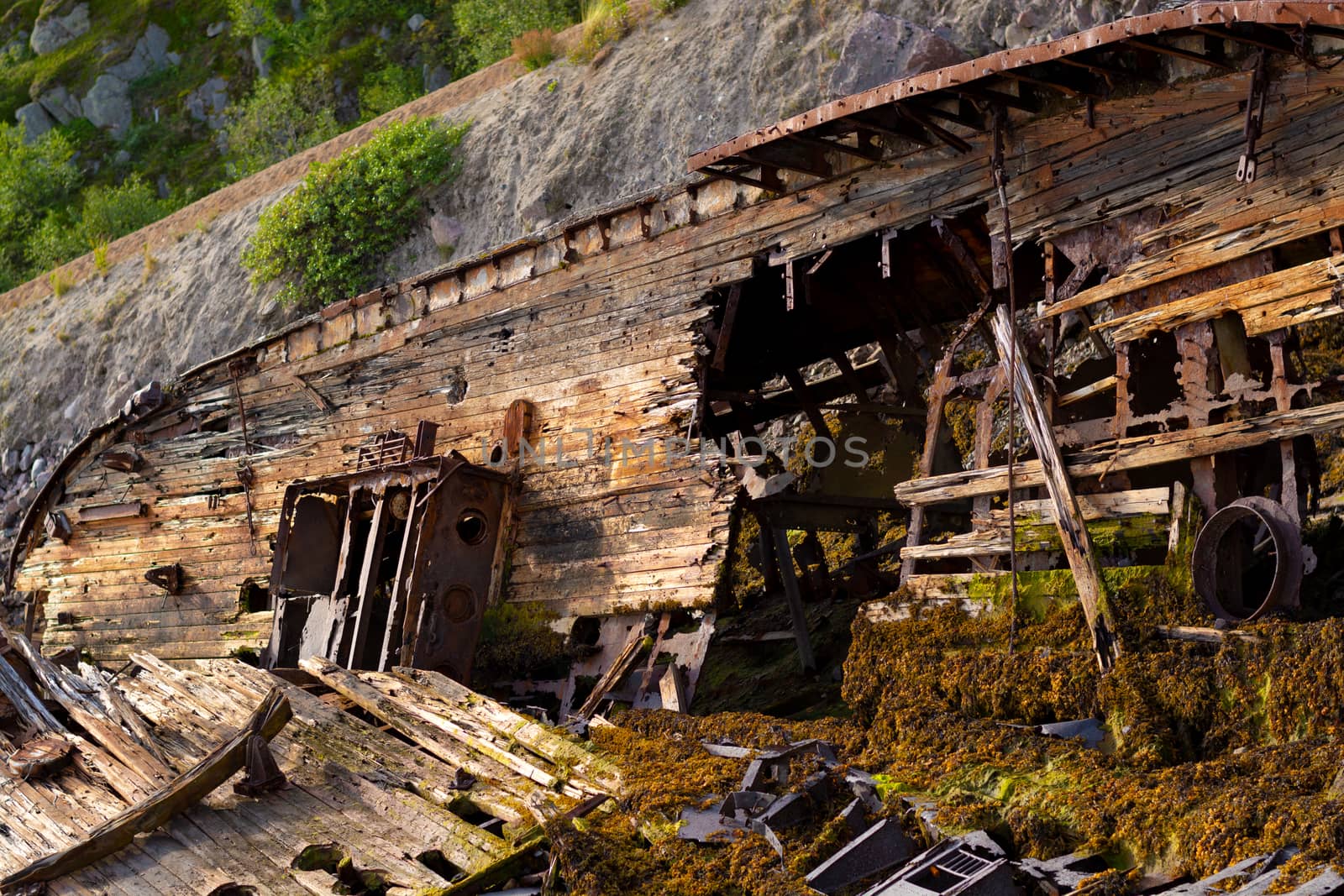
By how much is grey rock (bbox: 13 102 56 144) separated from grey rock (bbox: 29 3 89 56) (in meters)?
3.27

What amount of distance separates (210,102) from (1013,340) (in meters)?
39.1

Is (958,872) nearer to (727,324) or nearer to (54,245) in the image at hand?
(727,324)

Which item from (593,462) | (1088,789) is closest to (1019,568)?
(1088,789)

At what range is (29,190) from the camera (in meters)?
40.1

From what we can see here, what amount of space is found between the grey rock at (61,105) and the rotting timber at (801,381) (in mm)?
31393

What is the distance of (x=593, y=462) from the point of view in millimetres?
11984

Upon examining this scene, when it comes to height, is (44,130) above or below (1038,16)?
above

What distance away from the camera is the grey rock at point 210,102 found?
41.8 m

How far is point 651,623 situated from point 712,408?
14.4ft

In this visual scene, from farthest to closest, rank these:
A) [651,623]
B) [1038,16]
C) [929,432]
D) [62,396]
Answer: [62,396] < [1038,16] < [651,623] < [929,432]

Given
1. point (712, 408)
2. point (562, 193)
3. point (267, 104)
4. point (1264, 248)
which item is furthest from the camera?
point (267, 104)

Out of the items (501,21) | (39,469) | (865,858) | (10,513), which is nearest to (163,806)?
(865,858)

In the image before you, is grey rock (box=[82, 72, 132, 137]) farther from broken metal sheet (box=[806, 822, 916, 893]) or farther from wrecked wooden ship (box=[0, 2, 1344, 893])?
broken metal sheet (box=[806, 822, 916, 893])

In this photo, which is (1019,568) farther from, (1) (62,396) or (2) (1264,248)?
(1) (62,396)
